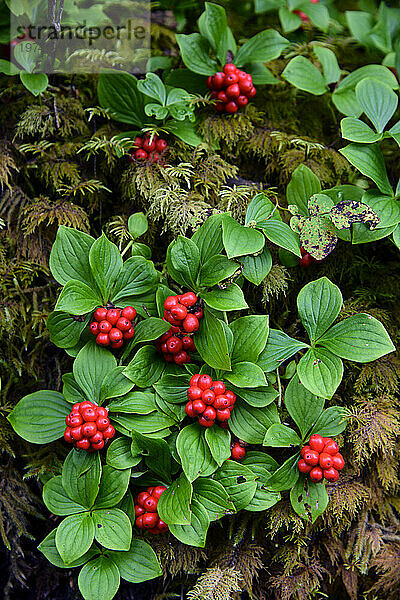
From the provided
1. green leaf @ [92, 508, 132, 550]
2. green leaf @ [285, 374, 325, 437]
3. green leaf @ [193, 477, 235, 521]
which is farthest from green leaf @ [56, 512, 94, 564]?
green leaf @ [285, 374, 325, 437]

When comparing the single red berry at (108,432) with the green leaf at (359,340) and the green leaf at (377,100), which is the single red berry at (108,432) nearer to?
the green leaf at (359,340)

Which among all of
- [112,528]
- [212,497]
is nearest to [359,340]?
[212,497]

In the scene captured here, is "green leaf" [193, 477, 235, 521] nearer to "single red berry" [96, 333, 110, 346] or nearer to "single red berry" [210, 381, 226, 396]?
"single red berry" [210, 381, 226, 396]

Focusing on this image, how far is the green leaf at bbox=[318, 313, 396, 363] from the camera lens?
5.58 feet

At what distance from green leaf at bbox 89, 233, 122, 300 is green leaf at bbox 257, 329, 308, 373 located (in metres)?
0.62

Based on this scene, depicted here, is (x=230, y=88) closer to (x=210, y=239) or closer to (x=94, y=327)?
(x=210, y=239)

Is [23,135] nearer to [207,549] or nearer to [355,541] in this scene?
[207,549]

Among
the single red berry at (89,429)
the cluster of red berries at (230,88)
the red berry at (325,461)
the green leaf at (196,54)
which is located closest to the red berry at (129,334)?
the single red berry at (89,429)

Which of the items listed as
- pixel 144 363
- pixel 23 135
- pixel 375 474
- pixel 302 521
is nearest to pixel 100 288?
pixel 144 363

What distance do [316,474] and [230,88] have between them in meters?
1.68

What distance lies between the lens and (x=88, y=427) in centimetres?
166

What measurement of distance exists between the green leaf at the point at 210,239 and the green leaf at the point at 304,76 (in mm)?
934

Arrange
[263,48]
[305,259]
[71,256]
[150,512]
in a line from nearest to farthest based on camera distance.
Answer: [150,512]
[71,256]
[305,259]
[263,48]

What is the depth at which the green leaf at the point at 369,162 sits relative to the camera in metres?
1.94
